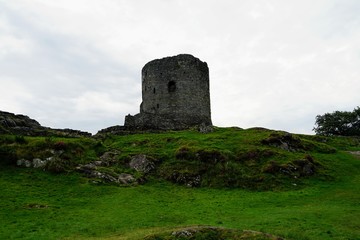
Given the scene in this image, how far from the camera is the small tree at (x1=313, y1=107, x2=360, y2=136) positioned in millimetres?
71375

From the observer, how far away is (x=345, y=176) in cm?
3359

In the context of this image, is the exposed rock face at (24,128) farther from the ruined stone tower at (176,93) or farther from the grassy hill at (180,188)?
the ruined stone tower at (176,93)

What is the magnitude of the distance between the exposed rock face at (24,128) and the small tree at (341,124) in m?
46.5

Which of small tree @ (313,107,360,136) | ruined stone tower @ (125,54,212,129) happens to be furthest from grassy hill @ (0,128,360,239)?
small tree @ (313,107,360,136)

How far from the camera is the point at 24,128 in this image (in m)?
40.8

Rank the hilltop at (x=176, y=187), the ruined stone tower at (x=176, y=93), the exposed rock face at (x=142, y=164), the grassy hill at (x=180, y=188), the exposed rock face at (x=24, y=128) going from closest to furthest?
the grassy hill at (x=180, y=188) < the hilltop at (x=176, y=187) < the exposed rock face at (x=142, y=164) < the exposed rock face at (x=24, y=128) < the ruined stone tower at (x=176, y=93)

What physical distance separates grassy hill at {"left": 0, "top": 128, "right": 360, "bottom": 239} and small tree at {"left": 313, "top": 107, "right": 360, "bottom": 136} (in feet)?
98.4

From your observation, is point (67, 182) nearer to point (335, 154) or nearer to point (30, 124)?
point (30, 124)

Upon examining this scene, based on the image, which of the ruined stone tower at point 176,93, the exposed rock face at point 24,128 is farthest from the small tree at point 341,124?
the exposed rock face at point 24,128

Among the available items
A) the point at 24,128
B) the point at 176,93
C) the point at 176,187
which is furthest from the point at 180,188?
the point at 176,93

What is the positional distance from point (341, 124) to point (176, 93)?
36195 mm

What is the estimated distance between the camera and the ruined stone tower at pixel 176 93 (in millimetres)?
52844

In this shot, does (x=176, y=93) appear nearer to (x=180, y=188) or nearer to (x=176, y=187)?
(x=176, y=187)

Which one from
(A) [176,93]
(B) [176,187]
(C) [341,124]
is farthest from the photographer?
(C) [341,124]
